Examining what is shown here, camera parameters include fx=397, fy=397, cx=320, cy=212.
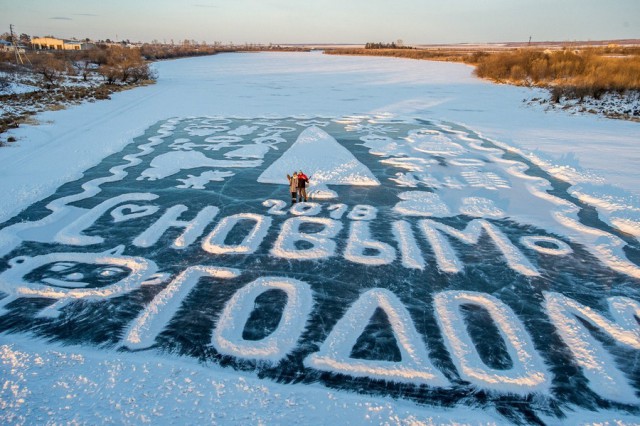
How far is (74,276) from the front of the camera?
14.4ft

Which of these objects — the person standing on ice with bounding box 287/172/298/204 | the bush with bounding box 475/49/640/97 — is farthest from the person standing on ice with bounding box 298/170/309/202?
the bush with bounding box 475/49/640/97

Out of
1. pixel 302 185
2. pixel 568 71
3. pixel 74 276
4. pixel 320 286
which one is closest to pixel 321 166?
→ pixel 302 185

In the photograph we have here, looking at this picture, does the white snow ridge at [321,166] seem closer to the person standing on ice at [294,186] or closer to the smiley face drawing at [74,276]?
the person standing on ice at [294,186]

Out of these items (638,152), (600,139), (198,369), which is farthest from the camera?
(600,139)

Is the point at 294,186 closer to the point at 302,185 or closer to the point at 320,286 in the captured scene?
the point at 302,185

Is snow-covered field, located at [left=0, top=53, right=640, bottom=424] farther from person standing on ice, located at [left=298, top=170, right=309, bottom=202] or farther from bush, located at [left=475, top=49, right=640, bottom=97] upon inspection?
bush, located at [left=475, top=49, right=640, bottom=97]

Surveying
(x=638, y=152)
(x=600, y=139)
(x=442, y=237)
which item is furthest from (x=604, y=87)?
(x=442, y=237)

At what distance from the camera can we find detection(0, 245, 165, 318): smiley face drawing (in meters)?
4.09

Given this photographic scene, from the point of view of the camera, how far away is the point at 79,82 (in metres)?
22.7

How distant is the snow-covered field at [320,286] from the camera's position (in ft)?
9.76

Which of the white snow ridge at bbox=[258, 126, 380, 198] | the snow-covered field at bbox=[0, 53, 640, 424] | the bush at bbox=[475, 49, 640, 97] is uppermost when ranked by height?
the bush at bbox=[475, 49, 640, 97]

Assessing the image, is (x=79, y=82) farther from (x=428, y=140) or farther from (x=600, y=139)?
(x=600, y=139)

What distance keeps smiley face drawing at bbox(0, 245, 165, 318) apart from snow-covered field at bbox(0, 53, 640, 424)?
0.02 metres

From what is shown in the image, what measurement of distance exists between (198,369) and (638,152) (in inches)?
424
